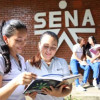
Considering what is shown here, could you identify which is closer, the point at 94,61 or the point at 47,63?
the point at 47,63

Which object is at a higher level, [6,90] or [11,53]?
[11,53]

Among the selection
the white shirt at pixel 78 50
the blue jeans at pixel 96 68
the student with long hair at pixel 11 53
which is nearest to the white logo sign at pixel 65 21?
the white shirt at pixel 78 50

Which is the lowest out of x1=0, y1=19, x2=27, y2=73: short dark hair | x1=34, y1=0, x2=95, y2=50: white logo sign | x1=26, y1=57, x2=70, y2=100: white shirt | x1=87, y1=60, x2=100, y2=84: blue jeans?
x1=87, y1=60, x2=100, y2=84: blue jeans

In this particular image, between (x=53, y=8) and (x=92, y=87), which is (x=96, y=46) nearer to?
(x=92, y=87)

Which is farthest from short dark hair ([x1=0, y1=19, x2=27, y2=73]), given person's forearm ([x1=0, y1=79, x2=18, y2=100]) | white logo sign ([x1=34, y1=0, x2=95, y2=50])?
white logo sign ([x1=34, y1=0, x2=95, y2=50])

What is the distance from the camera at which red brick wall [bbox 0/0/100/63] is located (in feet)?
19.6

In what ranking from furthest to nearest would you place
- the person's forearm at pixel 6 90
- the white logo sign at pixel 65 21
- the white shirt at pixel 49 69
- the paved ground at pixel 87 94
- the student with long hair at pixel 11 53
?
1. the white logo sign at pixel 65 21
2. the paved ground at pixel 87 94
3. the white shirt at pixel 49 69
4. the student with long hair at pixel 11 53
5. the person's forearm at pixel 6 90

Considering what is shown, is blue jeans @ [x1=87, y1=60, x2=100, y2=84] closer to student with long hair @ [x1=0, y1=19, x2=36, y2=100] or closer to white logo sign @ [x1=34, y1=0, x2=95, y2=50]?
white logo sign @ [x1=34, y1=0, x2=95, y2=50]

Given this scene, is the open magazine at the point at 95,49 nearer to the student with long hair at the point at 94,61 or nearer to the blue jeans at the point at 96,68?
the student with long hair at the point at 94,61

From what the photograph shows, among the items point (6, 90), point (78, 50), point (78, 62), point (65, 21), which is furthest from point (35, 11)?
point (6, 90)

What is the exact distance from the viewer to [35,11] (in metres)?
6.10

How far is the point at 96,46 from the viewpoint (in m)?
5.39

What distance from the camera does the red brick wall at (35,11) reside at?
5.96 m

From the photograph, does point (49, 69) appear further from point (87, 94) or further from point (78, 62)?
point (78, 62)
